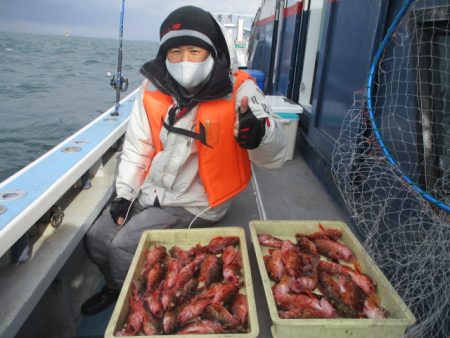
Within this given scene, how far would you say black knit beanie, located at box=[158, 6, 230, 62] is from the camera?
231cm

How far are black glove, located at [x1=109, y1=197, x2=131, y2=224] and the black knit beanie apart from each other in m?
1.21

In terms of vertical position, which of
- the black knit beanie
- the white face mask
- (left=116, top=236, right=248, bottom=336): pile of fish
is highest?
the black knit beanie

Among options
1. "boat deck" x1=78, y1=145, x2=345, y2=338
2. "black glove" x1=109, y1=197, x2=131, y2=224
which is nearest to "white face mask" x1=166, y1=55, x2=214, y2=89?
"black glove" x1=109, y1=197, x2=131, y2=224

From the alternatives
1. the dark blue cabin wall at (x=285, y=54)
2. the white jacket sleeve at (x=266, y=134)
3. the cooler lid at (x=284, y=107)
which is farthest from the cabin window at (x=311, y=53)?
the white jacket sleeve at (x=266, y=134)

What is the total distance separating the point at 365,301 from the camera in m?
1.81

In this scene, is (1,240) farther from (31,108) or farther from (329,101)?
(31,108)

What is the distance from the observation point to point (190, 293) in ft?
6.41

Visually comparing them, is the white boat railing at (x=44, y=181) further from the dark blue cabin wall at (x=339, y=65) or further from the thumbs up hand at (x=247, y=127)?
the dark blue cabin wall at (x=339, y=65)

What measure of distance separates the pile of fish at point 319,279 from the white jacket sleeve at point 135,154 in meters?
Result: 1.12

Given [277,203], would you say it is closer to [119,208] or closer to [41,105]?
[119,208]

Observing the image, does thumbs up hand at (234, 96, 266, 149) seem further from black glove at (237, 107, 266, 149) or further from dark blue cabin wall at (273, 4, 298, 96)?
dark blue cabin wall at (273, 4, 298, 96)

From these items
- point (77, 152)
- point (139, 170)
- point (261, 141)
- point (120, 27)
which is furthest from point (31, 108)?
point (261, 141)

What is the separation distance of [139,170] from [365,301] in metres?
1.85

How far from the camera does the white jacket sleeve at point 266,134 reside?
233 cm
